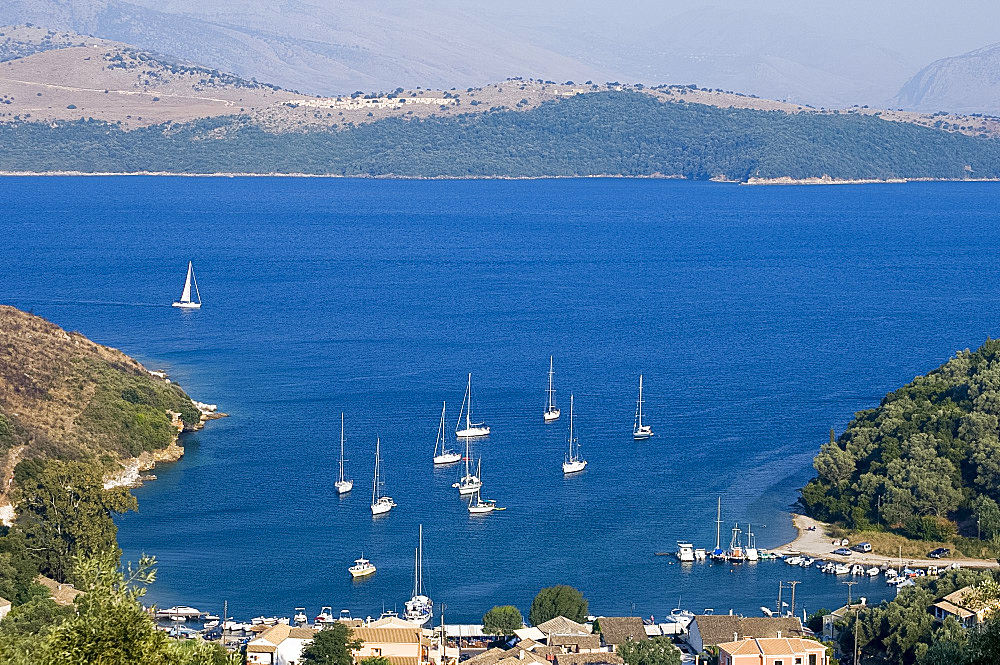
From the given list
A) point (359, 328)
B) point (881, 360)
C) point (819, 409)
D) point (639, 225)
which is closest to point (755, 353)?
point (881, 360)

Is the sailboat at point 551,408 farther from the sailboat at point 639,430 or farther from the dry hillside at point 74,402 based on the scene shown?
the dry hillside at point 74,402

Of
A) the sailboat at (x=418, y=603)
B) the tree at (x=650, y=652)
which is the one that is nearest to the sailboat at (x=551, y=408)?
the sailboat at (x=418, y=603)

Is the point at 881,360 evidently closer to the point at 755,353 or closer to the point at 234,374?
the point at 755,353

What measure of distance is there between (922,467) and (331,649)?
19.9m

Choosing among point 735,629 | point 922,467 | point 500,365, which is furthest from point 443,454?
point 735,629

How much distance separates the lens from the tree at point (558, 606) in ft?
105

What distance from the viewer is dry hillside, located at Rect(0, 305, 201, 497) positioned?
4428 cm

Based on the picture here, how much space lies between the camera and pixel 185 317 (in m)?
80.0

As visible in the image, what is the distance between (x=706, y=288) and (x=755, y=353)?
26470 millimetres

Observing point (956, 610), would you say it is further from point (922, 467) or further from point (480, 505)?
point (480, 505)

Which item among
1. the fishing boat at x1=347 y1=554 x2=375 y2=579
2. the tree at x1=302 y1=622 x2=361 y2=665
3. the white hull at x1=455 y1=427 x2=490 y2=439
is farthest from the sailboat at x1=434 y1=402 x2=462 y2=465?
the tree at x1=302 y1=622 x2=361 y2=665

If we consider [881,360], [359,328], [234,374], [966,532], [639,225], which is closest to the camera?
[966,532]

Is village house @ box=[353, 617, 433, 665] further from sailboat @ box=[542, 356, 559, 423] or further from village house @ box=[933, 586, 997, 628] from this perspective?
sailboat @ box=[542, 356, 559, 423]

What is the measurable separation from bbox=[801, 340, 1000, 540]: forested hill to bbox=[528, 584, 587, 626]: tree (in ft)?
35.3
